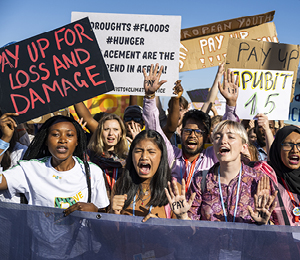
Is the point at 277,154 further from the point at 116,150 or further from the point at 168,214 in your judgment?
the point at 116,150

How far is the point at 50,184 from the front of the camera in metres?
2.65

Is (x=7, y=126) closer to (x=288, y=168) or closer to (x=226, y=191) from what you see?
(x=226, y=191)

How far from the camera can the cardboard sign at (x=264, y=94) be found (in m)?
4.94

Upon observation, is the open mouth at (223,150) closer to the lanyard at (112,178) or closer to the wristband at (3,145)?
the lanyard at (112,178)

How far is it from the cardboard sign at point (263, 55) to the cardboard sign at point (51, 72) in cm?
284

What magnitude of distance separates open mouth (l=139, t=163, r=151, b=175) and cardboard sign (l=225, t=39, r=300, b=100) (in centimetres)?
304

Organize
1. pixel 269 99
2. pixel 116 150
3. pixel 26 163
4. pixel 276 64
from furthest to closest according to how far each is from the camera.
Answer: pixel 276 64, pixel 269 99, pixel 116 150, pixel 26 163

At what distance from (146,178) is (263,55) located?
3507 mm

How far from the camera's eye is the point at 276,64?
5.62m

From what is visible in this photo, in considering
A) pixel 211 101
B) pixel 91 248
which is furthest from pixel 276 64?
pixel 91 248

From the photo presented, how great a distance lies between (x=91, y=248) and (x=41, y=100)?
1438 mm

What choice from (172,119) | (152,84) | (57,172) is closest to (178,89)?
(172,119)

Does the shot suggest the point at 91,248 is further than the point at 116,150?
No

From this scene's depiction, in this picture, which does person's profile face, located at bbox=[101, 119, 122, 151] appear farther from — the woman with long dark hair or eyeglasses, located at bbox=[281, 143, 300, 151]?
eyeglasses, located at bbox=[281, 143, 300, 151]
